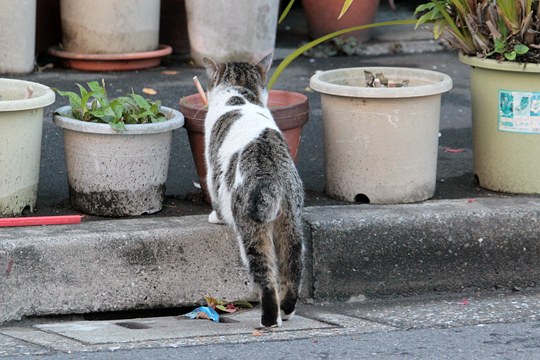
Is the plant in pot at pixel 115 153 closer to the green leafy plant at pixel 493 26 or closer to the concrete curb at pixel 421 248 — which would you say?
the concrete curb at pixel 421 248

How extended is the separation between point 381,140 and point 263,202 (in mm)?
1215

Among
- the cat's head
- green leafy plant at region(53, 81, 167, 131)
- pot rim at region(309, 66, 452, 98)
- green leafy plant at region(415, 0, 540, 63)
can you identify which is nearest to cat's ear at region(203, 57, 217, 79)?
→ the cat's head

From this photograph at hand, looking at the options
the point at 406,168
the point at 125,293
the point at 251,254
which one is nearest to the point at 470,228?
the point at 406,168

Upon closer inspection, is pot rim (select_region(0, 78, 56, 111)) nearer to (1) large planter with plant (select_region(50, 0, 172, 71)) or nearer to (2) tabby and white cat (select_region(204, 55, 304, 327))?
(2) tabby and white cat (select_region(204, 55, 304, 327))

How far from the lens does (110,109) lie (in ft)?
16.3

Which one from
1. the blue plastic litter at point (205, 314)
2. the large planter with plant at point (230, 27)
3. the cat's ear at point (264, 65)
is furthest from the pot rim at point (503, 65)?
the large planter with plant at point (230, 27)

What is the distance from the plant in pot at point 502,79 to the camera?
17.2ft

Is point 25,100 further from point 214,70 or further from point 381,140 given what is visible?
point 381,140

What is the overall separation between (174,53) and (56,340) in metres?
4.69

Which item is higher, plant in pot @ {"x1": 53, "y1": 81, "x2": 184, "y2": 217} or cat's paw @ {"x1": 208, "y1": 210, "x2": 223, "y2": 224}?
plant in pot @ {"x1": 53, "y1": 81, "x2": 184, "y2": 217}

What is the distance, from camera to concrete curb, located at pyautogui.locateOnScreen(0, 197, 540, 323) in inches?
181

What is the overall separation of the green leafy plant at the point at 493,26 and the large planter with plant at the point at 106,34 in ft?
9.76

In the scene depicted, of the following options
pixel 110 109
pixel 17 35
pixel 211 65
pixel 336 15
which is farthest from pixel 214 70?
pixel 336 15

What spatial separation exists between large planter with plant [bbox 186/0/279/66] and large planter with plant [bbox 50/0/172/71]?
333 mm
